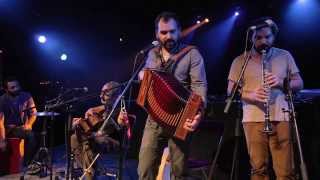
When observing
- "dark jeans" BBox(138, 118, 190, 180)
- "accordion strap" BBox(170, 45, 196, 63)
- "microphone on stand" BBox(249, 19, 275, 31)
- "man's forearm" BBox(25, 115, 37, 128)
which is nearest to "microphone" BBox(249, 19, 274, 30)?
"microphone on stand" BBox(249, 19, 275, 31)

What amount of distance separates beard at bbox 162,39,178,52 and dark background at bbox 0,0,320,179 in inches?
253

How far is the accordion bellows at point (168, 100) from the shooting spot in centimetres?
404

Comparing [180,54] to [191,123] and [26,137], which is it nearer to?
[191,123]

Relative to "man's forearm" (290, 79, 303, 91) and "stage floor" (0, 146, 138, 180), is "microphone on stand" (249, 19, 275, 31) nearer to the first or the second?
"man's forearm" (290, 79, 303, 91)

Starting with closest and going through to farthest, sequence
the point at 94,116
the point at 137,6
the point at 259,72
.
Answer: the point at 259,72, the point at 94,116, the point at 137,6

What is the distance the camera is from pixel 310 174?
5645 millimetres

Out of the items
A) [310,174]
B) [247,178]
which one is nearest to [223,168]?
[247,178]

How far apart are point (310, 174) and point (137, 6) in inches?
378

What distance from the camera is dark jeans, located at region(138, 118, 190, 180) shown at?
4.16m

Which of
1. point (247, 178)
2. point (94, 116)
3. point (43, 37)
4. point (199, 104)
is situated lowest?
point (247, 178)

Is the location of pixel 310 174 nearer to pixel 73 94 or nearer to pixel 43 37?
pixel 73 94

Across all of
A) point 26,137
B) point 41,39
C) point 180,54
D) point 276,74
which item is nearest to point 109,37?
point 41,39

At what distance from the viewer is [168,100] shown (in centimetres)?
408

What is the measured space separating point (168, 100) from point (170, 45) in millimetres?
535
